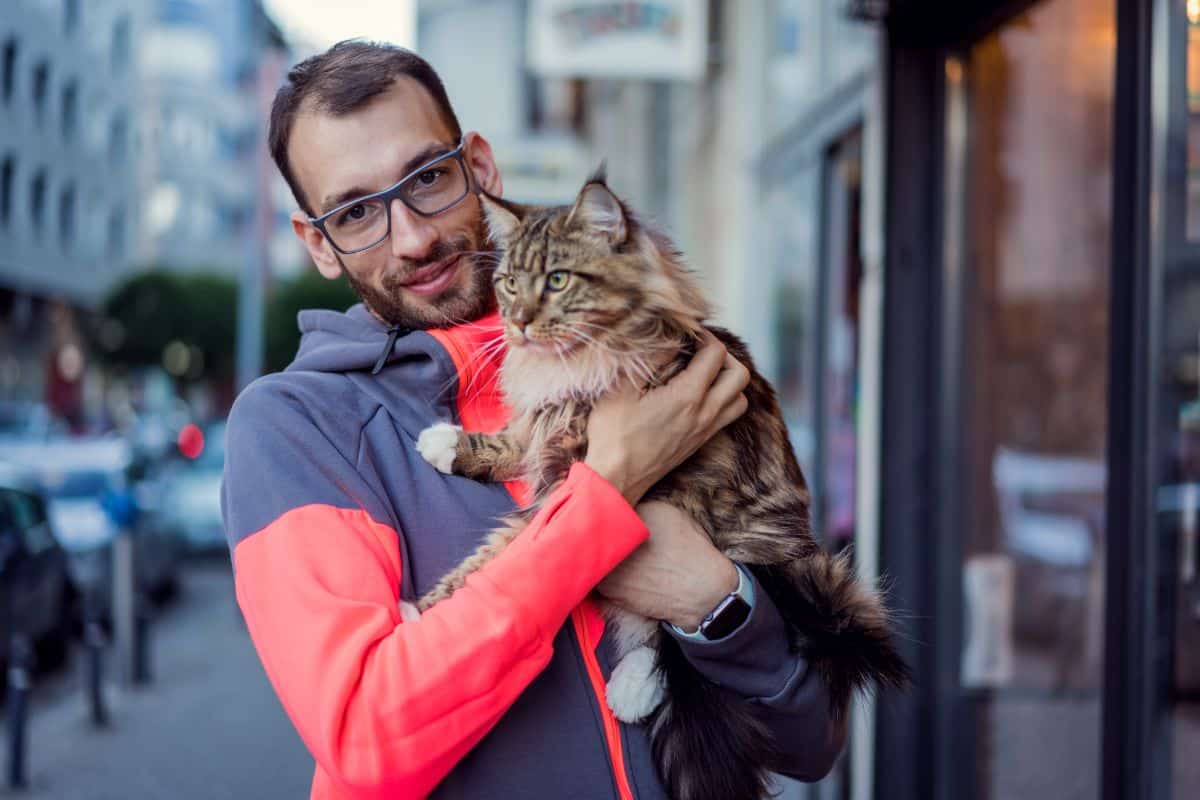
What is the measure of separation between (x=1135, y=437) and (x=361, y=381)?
1834 millimetres

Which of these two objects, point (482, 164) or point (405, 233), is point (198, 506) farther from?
point (405, 233)

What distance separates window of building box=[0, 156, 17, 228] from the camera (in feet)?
89.1

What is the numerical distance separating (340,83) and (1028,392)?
5.04m

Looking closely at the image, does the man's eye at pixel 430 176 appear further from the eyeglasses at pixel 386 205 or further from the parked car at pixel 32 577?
the parked car at pixel 32 577

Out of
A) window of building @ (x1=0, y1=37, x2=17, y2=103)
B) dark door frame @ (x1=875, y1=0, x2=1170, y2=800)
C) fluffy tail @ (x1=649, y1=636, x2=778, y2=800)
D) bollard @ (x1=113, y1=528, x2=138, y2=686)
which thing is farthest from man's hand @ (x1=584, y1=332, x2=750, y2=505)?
window of building @ (x1=0, y1=37, x2=17, y2=103)

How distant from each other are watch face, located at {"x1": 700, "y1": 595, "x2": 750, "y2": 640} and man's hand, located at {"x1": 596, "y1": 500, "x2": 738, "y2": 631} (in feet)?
0.04

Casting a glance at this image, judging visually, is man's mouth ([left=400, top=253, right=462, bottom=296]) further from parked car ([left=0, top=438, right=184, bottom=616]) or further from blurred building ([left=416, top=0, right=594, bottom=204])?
blurred building ([left=416, top=0, right=594, bottom=204])

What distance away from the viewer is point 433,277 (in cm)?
202

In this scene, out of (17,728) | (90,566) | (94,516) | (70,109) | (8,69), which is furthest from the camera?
(70,109)

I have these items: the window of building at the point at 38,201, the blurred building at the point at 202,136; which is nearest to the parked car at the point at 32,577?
the window of building at the point at 38,201

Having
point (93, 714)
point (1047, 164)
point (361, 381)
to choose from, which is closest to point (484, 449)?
point (361, 381)

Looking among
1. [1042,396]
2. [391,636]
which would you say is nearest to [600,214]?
[391,636]

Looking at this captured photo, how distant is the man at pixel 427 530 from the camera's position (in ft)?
4.62

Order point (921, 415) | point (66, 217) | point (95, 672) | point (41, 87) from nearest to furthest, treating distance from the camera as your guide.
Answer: point (921, 415) < point (95, 672) < point (41, 87) < point (66, 217)
